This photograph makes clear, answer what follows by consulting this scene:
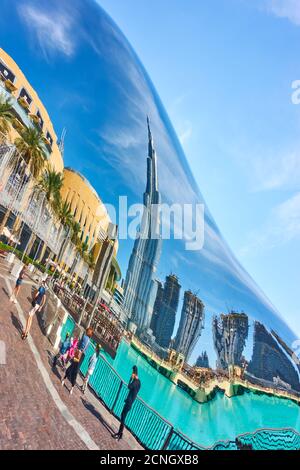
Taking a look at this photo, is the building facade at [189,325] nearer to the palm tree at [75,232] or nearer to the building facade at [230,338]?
the building facade at [230,338]

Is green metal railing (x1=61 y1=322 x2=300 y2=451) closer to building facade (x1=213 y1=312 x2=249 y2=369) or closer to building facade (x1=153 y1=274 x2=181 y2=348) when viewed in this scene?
building facade (x1=153 y1=274 x2=181 y2=348)

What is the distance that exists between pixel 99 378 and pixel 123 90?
4.91 meters

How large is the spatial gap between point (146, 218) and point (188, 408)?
3.26 m

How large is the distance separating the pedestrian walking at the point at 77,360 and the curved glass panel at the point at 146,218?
0.48 metres

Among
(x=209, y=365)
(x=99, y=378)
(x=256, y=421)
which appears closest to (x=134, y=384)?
(x=99, y=378)

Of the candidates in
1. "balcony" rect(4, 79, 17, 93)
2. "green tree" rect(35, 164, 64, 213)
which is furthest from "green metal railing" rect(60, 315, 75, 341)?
"balcony" rect(4, 79, 17, 93)

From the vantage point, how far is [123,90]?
5.34 meters

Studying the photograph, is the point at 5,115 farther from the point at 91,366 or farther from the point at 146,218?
the point at 91,366

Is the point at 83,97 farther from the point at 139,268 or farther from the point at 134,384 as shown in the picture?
the point at 134,384

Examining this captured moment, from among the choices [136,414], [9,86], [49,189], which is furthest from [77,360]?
[9,86]

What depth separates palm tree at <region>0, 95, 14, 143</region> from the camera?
12.6 ft

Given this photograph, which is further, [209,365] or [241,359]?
[241,359]

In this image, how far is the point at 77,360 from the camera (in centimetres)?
401

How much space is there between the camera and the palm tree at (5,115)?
12.6 feet
